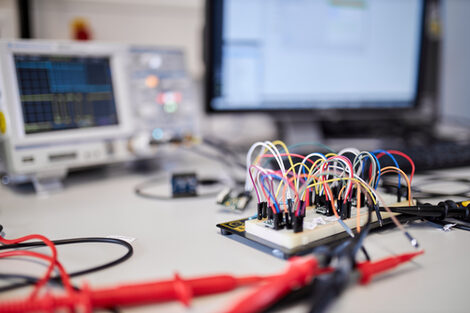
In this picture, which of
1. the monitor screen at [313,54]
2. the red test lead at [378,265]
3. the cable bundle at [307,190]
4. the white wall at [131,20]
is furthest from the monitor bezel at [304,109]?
the red test lead at [378,265]

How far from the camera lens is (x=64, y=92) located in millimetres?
785

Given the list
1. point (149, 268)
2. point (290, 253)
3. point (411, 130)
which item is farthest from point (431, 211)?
point (411, 130)

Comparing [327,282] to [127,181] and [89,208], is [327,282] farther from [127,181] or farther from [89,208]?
[127,181]

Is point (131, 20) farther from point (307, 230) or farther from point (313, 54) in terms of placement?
point (307, 230)

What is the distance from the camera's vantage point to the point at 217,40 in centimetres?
94

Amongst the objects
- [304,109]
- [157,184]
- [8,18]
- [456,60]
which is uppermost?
[8,18]

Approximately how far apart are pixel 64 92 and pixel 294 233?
23.7 inches

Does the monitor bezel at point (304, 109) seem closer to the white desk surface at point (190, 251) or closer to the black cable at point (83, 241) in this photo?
the white desk surface at point (190, 251)

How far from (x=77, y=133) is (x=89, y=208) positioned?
21cm

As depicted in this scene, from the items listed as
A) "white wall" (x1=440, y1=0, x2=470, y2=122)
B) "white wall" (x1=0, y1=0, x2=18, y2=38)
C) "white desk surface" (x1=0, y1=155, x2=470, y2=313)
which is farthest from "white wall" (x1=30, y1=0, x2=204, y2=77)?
"white wall" (x1=440, y1=0, x2=470, y2=122)

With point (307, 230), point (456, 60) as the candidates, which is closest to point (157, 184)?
point (307, 230)

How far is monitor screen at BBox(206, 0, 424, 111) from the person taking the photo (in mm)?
964

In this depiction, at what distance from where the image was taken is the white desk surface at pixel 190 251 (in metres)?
0.33

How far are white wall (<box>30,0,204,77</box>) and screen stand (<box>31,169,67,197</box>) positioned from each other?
537 mm
